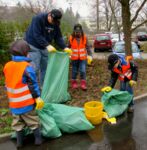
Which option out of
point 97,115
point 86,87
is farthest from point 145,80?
point 97,115

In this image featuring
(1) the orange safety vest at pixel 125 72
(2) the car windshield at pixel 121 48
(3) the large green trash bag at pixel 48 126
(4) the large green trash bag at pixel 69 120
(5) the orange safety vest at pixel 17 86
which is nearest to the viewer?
Result: (5) the orange safety vest at pixel 17 86

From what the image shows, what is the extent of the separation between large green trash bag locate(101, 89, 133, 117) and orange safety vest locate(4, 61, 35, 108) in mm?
1738

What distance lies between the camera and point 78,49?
6.89m

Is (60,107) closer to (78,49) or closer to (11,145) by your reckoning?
(11,145)

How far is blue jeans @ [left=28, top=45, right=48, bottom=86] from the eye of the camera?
5785 millimetres

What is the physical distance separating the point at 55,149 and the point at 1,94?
11.0 feet

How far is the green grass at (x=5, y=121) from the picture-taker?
4.79 meters

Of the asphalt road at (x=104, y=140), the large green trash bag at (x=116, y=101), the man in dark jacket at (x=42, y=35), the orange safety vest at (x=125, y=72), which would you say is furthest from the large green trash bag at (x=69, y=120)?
the man in dark jacket at (x=42, y=35)

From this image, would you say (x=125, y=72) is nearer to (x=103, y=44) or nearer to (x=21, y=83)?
(x=21, y=83)

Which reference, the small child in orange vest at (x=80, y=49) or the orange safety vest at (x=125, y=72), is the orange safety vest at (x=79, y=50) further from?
the orange safety vest at (x=125, y=72)

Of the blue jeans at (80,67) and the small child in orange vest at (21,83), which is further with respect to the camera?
the blue jeans at (80,67)

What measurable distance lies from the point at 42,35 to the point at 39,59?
49cm

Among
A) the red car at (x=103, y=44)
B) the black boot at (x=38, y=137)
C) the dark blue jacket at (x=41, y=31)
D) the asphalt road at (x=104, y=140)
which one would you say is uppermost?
the dark blue jacket at (x=41, y=31)

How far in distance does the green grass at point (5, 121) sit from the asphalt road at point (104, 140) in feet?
1.00
